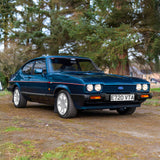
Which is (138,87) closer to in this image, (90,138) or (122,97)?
(122,97)

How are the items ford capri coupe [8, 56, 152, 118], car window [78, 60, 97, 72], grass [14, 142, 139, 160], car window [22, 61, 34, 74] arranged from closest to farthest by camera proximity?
grass [14, 142, 139, 160] < ford capri coupe [8, 56, 152, 118] < car window [78, 60, 97, 72] < car window [22, 61, 34, 74]

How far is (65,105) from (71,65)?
1.52m

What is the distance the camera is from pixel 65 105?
227 inches

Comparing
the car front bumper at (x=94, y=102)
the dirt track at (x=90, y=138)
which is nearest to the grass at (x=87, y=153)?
the dirt track at (x=90, y=138)

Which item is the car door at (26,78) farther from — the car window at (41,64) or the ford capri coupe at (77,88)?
the car window at (41,64)

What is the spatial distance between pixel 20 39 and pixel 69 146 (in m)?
22.5

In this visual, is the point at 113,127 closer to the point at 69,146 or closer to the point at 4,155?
the point at 69,146

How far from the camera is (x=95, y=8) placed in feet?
44.3

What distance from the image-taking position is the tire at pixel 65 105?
18.5ft

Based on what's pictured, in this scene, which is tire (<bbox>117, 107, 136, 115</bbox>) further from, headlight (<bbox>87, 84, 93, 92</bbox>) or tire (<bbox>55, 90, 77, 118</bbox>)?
headlight (<bbox>87, 84, 93, 92</bbox>)

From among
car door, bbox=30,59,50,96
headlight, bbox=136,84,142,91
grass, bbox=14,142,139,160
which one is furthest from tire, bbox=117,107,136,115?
grass, bbox=14,142,139,160

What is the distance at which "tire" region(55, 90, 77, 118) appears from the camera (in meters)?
5.65

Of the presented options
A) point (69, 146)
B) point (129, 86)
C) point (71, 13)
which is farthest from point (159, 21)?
point (71, 13)

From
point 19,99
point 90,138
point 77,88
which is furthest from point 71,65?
point 90,138
